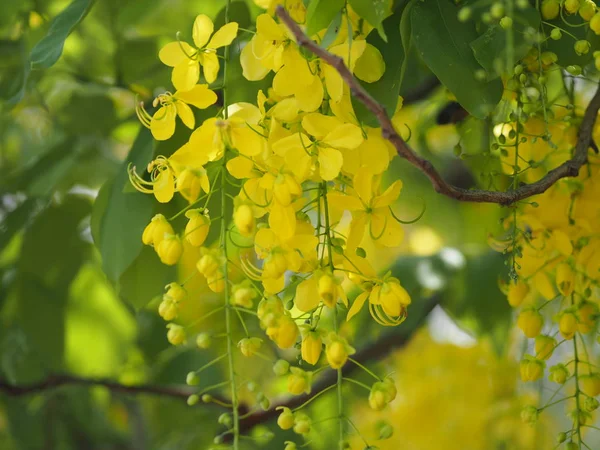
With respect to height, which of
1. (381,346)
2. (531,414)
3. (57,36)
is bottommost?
(381,346)

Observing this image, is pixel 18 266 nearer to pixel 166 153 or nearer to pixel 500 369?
pixel 166 153

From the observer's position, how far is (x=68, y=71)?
0.82 meters

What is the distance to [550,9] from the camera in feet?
1.52

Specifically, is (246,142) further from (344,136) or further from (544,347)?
(544,347)

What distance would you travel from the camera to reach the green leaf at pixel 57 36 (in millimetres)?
486

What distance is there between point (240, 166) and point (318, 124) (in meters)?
0.05

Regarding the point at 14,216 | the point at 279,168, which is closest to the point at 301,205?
the point at 279,168

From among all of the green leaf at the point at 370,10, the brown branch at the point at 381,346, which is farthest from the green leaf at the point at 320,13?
the brown branch at the point at 381,346

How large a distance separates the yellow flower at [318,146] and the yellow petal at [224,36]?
0.23 ft

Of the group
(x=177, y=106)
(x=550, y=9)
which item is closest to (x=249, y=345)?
(x=177, y=106)

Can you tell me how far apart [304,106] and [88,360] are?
745 mm

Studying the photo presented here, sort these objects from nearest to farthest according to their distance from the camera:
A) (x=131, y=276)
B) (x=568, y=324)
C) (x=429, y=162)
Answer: (x=429, y=162), (x=568, y=324), (x=131, y=276)

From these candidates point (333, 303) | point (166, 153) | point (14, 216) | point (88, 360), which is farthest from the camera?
point (88, 360)

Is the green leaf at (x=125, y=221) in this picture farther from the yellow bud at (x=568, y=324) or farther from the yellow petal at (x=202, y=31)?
the yellow bud at (x=568, y=324)
